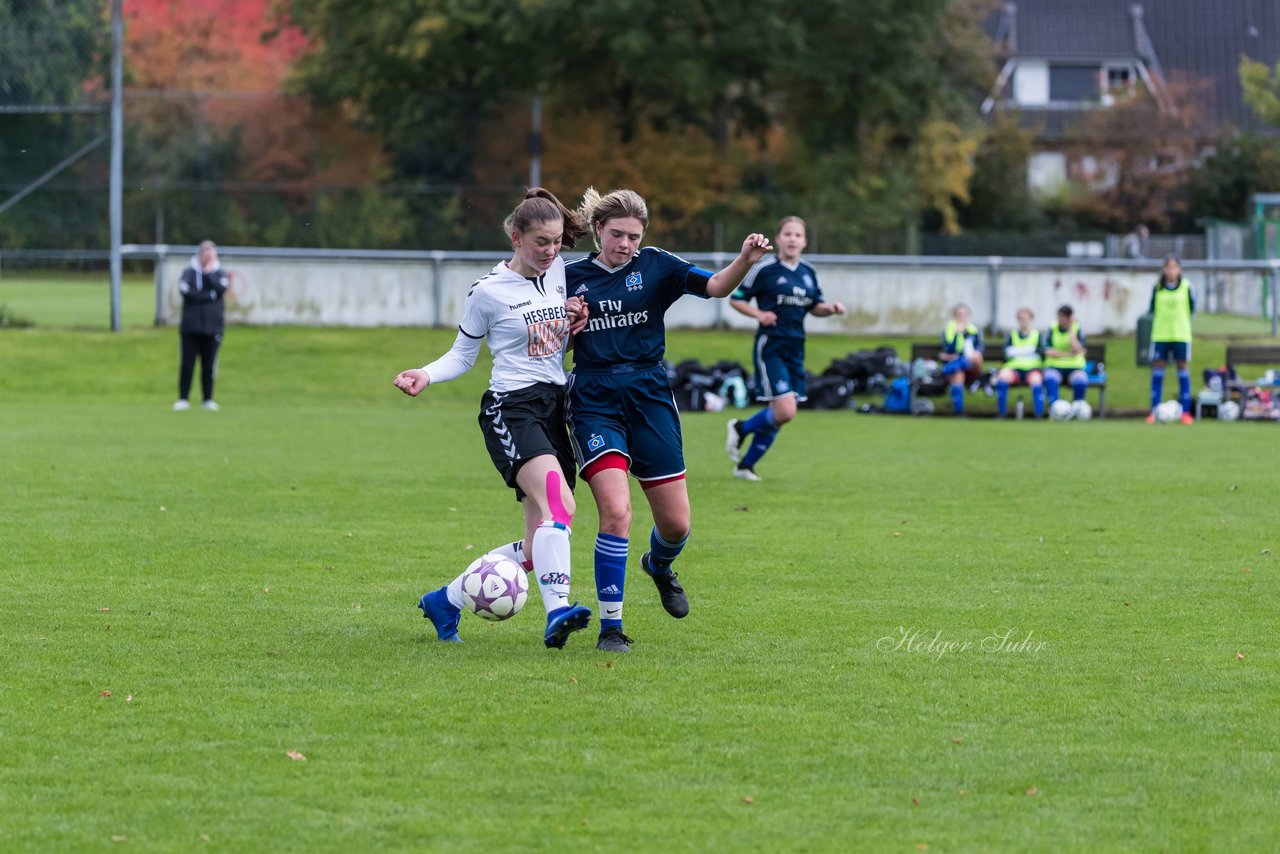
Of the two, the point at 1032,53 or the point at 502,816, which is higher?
the point at 1032,53

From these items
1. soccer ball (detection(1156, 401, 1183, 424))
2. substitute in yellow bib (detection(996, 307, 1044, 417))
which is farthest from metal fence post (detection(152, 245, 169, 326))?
soccer ball (detection(1156, 401, 1183, 424))

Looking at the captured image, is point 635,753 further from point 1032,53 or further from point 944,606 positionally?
point 1032,53

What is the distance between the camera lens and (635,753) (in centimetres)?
514

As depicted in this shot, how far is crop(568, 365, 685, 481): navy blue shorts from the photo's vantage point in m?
6.85

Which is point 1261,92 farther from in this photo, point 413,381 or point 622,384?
point 413,381

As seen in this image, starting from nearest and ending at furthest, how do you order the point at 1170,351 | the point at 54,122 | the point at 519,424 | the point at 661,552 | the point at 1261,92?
the point at 519,424
the point at 661,552
the point at 1170,351
the point at 54,122
the point at 1261,92

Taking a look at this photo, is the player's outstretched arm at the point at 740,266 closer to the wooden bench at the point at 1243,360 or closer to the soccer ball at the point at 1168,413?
the soccer ball at the point at 1168,413

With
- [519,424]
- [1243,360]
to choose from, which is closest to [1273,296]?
[1243,360]

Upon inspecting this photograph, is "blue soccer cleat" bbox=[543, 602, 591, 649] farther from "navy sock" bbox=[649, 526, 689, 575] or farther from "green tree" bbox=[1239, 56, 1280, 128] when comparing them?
"green tree" bbox=[1239, 56, 1280, 128]

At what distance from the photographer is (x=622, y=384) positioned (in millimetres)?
6902

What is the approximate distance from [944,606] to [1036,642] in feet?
2.91

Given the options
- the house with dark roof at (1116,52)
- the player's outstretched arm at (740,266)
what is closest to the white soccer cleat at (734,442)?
the player's outstretched arm at (740,266)

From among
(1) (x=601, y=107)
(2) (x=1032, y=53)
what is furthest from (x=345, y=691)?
(2) (x=1032, y=53)
